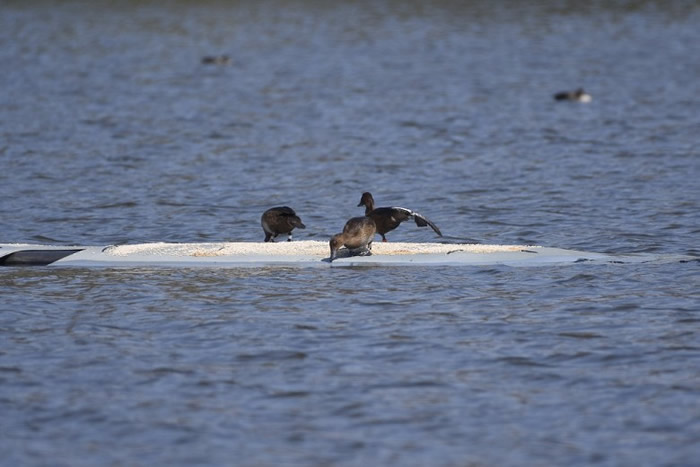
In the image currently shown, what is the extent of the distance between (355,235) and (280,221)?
1209 mm

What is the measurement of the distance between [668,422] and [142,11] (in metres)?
55.1

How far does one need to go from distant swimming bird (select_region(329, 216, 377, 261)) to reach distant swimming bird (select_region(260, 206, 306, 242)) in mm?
699

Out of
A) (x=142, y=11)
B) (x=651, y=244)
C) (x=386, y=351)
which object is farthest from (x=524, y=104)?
(x=142, y=11)

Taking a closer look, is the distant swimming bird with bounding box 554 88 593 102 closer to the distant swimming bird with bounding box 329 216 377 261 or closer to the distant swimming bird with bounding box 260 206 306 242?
the distant swimming bird with bounding box 260 206 306 242

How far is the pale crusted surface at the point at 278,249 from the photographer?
14.1 metres

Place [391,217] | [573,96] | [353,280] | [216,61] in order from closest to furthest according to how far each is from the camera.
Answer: [353,280], [391,217], [573,96], [216,61]

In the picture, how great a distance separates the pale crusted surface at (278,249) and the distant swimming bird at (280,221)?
0.72ft

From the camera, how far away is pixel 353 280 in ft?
43.4

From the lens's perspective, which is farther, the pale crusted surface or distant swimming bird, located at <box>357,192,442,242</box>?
distant swimming bird, located at <box>357,192,442,242</box>

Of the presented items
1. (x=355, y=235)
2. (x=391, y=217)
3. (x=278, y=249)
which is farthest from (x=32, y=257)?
(x=391, y=217)

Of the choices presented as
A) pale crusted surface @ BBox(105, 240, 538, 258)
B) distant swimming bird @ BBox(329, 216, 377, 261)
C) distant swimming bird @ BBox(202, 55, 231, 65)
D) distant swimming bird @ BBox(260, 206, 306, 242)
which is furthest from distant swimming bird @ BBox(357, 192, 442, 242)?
distant swimming bird @ BBox(202, 55, 231, 65)

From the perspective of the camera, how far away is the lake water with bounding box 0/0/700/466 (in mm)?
8836

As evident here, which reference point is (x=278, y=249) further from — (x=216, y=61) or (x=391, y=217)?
(x=216, y=61)

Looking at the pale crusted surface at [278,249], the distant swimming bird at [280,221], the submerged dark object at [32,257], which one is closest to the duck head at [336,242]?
the pale crusted surface at [278,249]
